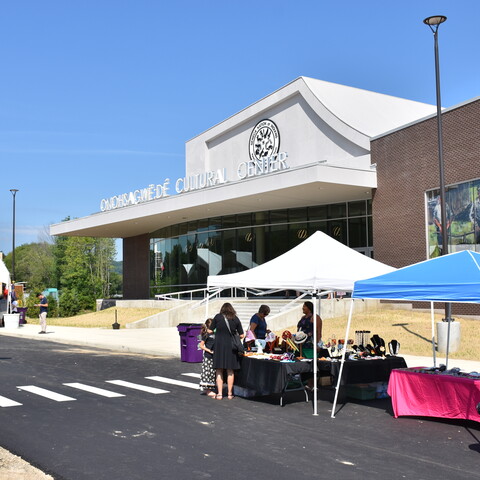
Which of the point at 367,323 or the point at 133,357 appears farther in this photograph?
the point at 367,323

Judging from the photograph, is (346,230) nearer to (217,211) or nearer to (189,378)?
(217,211)

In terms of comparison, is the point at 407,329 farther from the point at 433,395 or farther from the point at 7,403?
the point at 7,403

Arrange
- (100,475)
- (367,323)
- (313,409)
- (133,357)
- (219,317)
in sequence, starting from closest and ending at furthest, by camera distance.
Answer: (100,475)
(313,409)
(219,317)
(133,357)
(367,323)

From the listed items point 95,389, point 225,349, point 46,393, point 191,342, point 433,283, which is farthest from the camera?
point 191,342

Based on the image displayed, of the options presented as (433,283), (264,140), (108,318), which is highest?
(264,140)

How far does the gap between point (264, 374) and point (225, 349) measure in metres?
0.88

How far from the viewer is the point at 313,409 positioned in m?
10.6

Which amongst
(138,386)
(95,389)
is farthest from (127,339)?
(95,389)

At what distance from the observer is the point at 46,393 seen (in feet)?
39.5

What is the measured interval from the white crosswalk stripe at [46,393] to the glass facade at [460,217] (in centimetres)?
1907

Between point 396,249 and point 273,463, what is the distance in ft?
79.8

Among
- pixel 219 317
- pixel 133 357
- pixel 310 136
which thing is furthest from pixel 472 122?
pixel 219 317

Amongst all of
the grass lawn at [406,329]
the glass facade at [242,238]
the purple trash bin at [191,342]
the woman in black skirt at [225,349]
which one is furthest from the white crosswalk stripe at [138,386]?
the glass facade at [242,238]

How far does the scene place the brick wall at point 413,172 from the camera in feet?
85.4
